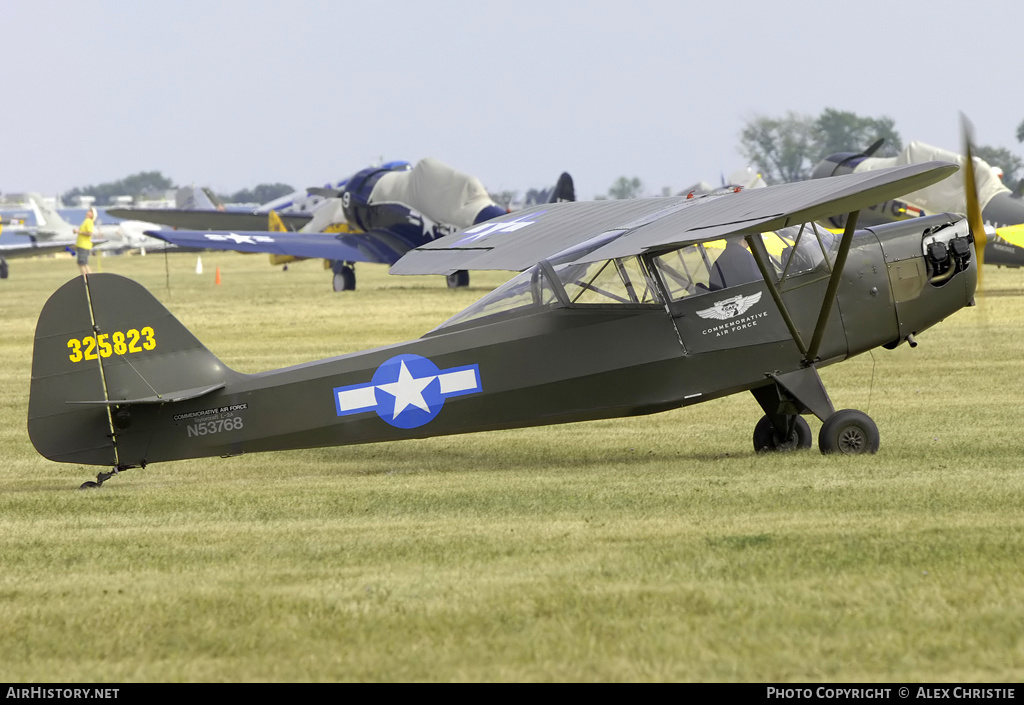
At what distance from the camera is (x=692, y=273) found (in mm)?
9461

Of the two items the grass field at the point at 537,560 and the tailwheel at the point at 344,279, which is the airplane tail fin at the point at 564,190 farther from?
the grass field at the point at 537,560

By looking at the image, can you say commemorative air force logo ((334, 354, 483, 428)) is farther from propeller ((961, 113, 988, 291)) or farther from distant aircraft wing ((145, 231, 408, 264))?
distant aircraft wing ((145, 231, 408, 264))

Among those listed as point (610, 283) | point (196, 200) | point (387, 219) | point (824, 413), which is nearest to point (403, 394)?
point (610, 283)

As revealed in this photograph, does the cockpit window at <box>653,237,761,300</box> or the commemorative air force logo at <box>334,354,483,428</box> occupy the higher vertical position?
the cockpit window at <box>653,237,761,300</box>

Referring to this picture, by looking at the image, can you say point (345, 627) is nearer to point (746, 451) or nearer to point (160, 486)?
point (160, 486)

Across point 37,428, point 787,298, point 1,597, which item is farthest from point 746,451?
point 1,597

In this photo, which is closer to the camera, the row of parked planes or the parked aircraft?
the row of parked planes

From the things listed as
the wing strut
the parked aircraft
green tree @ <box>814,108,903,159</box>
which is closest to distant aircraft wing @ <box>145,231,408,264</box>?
the wing strut

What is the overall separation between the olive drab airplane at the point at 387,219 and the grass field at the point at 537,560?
841 inches

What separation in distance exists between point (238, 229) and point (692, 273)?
1706 inches

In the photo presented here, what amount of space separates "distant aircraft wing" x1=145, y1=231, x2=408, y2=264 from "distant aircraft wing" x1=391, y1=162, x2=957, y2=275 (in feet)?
71.9

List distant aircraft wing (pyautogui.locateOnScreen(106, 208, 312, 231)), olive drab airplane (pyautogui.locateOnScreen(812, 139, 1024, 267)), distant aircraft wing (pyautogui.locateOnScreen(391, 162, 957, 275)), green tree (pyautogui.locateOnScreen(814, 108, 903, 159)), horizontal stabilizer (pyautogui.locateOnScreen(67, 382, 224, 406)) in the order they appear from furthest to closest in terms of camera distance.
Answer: green tree (pyautogui.locateOnScreen(814, 108, 903, 159))
distant aircraft wing (pyautogui.locateOnScreen(106, 208, 312, 231))
olive drab airplane (pyautogui.locateOnScreen(812, 139, 1024, 267))
horizontal stabilizer (pyautogui.locateOnScreen(67, 382, 224, 406))
distant aircraft wing (pyautogui.locateOnScreen(391, 162, 957, 275))

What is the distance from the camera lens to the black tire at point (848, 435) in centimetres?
932

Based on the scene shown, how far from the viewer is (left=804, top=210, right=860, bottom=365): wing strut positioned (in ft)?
29.7
